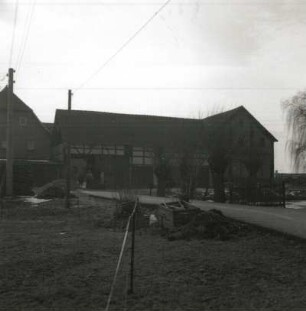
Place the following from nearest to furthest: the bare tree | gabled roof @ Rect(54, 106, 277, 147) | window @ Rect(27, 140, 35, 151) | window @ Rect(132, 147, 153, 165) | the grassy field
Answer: the grassy field, the bare tree, gabled roof @ Rect(54, 106, 277, 147), window @ Rect(132, 147, 153, 165), window @ Rect(27, 140, 35, 151)

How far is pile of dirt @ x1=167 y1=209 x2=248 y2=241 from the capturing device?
40.8 feet

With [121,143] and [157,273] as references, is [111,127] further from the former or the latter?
[157,273]

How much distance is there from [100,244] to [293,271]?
4.90 m

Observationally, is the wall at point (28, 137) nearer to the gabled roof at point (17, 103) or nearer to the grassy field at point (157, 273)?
the gabled roof at point (17, 103)

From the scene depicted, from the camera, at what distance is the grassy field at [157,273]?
6.95m

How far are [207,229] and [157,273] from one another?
4215 millimetres

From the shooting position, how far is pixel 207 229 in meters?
Result: 12.6

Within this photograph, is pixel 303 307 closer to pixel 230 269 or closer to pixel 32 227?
pixel 230 269

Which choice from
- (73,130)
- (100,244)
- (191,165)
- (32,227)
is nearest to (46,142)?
(73,130)

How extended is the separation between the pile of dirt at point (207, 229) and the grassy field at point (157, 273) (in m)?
0.32

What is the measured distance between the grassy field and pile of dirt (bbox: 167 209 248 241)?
1.04ft

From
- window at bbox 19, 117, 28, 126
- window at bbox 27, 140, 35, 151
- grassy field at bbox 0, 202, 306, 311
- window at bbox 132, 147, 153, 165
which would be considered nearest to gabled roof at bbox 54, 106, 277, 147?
window at bbox 132, 147, 153, 165

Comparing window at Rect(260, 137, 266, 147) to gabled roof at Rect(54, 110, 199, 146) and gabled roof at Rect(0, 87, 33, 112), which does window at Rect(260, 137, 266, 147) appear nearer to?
gabled roof at Rect(54, 110, 199, 146)

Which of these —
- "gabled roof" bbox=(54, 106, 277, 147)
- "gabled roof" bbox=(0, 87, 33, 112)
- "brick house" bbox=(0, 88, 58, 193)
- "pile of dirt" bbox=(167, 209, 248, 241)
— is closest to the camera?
"pile of dirt" bbox=(167, 209, 248, 241)
